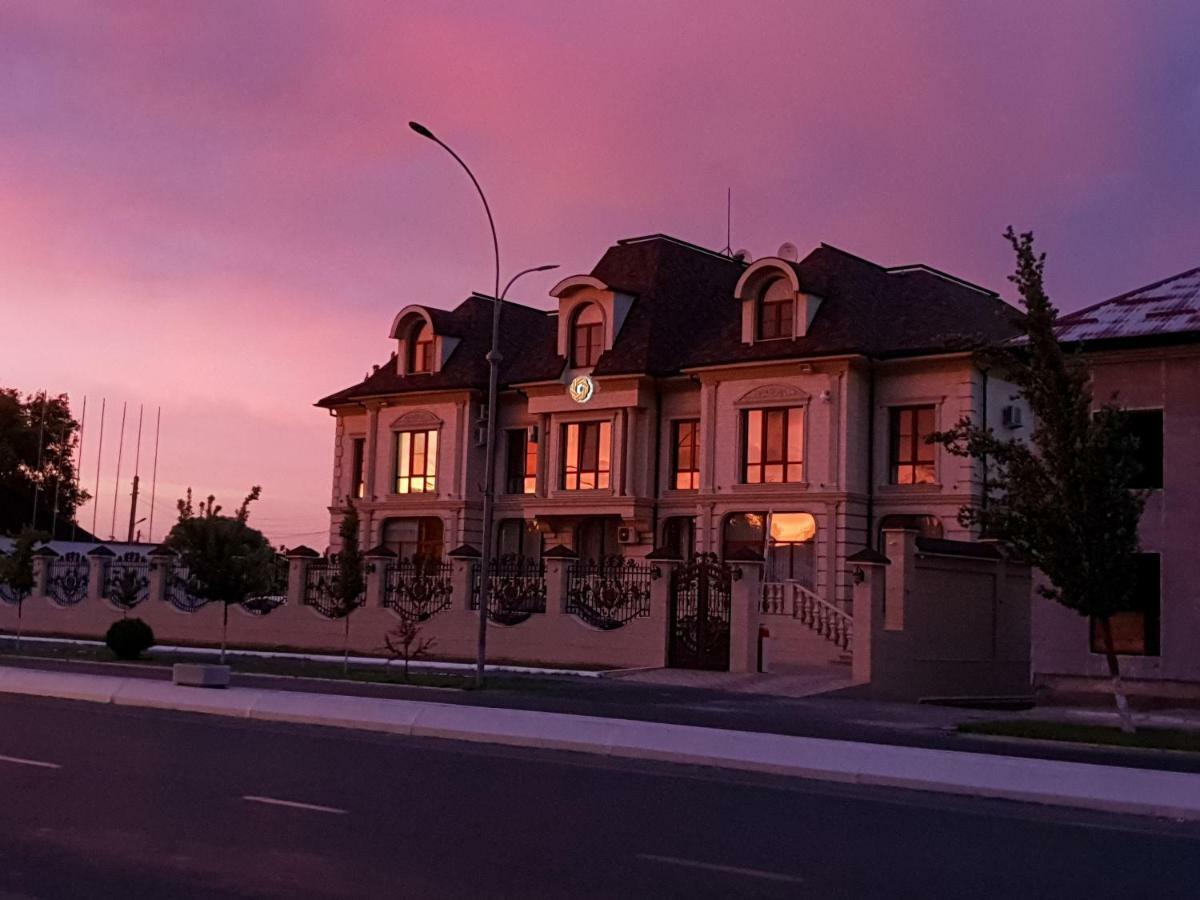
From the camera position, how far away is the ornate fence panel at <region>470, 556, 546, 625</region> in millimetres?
36688

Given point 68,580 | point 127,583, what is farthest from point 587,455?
point 68,580

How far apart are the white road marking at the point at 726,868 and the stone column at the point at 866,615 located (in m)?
19.5

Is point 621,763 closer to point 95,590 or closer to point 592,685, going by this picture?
point 592,685

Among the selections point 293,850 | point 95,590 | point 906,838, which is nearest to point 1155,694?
point 906,838

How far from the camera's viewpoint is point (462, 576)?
124 ft

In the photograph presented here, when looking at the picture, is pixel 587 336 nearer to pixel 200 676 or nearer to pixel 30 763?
pixel 200 676

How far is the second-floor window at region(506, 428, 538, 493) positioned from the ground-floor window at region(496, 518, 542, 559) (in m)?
1.21

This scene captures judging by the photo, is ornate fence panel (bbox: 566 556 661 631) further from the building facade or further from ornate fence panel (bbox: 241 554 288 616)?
ornate fence panel (bbox: 241 554 288 616)

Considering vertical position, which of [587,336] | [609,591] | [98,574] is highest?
[587,336]

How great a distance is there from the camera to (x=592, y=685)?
2905 centimetres

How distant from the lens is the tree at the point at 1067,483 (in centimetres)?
2097

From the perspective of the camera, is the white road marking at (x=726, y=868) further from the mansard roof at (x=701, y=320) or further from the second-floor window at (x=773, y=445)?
the second-floor window at (x=773, y=445)

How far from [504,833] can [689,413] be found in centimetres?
3431

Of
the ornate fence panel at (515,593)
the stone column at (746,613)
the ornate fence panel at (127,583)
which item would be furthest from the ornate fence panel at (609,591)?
the ornate fence panel at (127,583)
